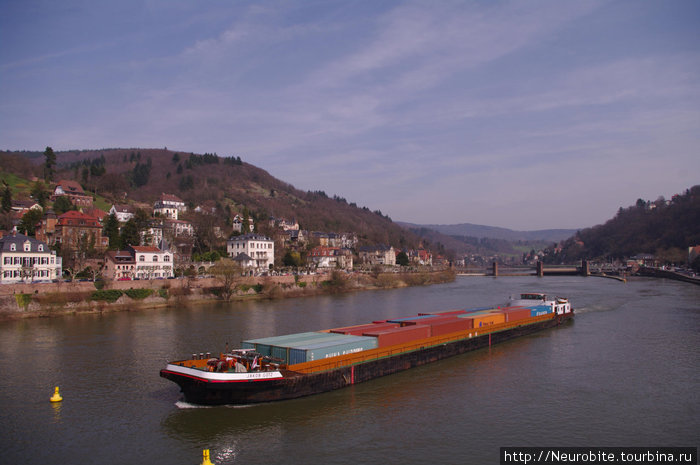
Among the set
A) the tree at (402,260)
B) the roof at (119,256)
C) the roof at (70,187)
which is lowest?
the tree at (402,260)

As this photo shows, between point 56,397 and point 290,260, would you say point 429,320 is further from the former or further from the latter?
point 290,260

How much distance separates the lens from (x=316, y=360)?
2373cm

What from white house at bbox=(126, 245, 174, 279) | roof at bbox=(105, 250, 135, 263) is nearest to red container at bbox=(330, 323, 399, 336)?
white house at bbox=(126, 245, 174, 279)

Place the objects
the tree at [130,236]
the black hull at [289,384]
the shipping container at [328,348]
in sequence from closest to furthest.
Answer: the black hull at [289,384] → the shipping container at [328,348] → the tree at [130,236]

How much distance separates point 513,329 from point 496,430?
69.8 ft

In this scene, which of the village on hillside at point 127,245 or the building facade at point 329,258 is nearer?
the village on hillside at point 127,245

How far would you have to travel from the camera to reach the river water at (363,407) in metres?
17.3

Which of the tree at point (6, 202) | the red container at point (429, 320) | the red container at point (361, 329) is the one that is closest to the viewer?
the red container at point (361, 329)

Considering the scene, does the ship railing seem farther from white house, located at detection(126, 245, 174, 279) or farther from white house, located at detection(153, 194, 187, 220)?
white house, located at detection(153, 194, 187, 220)

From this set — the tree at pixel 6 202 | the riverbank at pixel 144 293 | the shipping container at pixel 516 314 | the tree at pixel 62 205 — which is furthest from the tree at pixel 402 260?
the tree at pixel 6 202

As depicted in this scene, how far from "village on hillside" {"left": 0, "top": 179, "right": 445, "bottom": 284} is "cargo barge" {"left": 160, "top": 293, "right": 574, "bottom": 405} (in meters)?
37.6

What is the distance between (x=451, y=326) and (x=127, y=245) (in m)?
52.8

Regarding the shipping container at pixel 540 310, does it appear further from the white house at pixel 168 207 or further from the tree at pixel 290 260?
the white house at pixel 168 207

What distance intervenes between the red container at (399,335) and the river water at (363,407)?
6.65 feet
